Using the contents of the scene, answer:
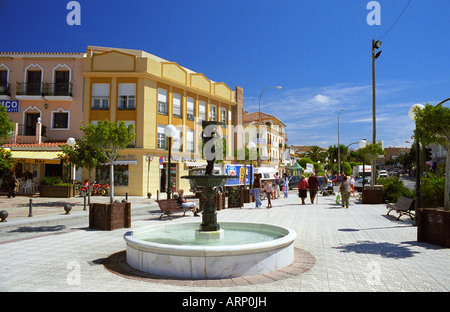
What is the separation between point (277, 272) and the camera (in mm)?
5547

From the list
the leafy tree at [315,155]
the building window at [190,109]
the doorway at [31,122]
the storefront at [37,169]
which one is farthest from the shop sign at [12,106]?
the leafy tree at [315,155]

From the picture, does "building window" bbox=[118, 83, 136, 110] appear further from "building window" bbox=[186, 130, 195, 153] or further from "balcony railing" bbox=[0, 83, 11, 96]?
"balcony railing" bbox=[0, 83, 11, 96]

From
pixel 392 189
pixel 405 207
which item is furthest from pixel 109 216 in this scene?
pixel 392 189

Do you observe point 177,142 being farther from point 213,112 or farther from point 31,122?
point 31,122

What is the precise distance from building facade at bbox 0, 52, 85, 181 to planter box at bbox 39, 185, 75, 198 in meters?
3.94

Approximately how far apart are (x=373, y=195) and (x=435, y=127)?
38.4 ft

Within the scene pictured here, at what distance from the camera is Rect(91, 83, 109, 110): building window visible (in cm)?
2694

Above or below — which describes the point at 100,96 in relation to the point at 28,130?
above

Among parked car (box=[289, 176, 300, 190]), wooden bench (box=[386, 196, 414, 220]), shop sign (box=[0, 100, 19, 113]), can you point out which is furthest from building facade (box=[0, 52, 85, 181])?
wooden bench (box=[386, 196, 414, 220])

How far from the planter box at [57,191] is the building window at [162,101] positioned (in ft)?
32.3

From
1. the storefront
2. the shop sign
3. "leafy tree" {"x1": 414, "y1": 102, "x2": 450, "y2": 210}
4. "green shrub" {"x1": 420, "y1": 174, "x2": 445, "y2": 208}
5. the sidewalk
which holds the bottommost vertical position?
the sidewalk

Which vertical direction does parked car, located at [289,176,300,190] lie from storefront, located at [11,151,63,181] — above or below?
below
